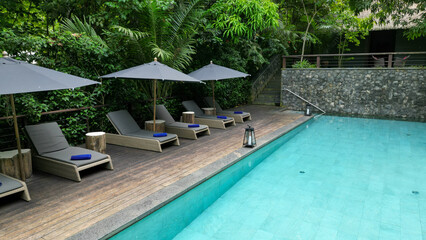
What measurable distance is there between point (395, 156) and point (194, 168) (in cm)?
524

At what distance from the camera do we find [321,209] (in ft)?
14.6

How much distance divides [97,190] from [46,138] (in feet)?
6.01

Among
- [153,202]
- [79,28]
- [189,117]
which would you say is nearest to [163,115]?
[189,117]

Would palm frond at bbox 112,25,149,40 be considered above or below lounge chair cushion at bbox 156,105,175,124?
above

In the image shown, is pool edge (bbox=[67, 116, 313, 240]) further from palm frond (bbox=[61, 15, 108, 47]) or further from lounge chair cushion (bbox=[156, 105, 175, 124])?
palm frond (bbox=[61, 15, 108, 47])

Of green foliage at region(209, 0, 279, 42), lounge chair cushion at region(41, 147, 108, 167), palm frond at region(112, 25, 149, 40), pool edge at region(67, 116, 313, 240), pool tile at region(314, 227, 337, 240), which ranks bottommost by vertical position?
pool tile at region(314, 227, 337, 240)

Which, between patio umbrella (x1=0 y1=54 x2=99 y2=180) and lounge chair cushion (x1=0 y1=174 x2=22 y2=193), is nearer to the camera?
patio umbrella (x1=0 y1=54 x2=99 y2=180)

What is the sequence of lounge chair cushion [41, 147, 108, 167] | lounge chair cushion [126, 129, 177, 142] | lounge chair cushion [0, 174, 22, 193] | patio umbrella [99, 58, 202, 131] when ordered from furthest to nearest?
lounge chair cushion [126, 129, 177, 142] → patio umbrella [99, 58, 202, 131] → lounge chair cushion [41, 147, 108, 167] → lounge chair cushion [0, 174, 22, 193]

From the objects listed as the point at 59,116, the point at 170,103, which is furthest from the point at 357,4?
the point at 59,116

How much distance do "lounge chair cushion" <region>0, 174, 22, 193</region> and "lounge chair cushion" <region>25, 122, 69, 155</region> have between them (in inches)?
44.3

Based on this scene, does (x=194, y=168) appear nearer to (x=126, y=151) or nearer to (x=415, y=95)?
(x=126, y=151)

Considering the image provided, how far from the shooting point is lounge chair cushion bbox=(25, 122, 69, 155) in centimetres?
520

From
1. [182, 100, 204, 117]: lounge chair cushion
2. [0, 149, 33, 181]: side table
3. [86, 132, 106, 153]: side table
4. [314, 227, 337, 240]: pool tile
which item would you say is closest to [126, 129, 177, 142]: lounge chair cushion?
[86, 132, 106, 153]: side table

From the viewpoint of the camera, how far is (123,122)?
23.4 ft
